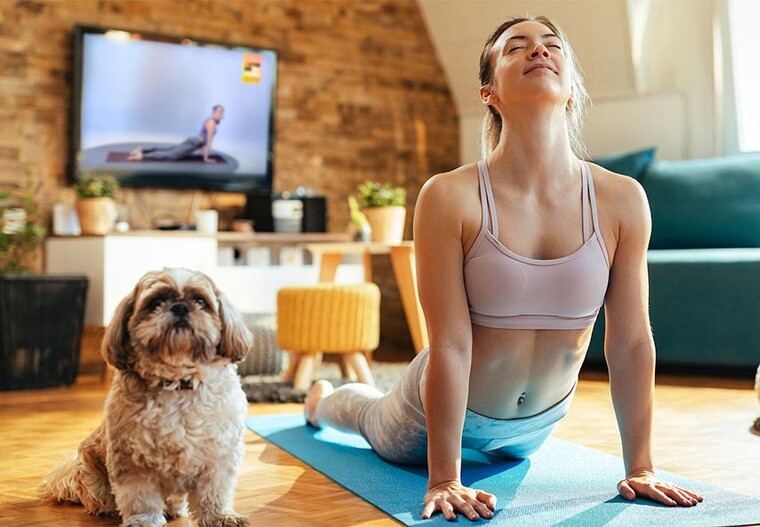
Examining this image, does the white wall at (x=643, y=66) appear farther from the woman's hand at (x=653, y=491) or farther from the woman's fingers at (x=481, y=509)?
the woman's fingers at (x=481, y=509)

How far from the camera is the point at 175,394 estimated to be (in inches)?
67.2

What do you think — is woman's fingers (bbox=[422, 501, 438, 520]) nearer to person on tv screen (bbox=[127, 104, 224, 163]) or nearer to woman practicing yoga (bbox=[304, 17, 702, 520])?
woman practicing yoga (bbox=[304, 17, 702, 520])

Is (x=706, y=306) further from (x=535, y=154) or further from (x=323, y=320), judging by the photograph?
(x=535, y=154)

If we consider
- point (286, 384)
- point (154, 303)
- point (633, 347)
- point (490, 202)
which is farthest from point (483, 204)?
point (286, 384)

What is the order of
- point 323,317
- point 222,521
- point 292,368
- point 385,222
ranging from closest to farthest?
1. point 222,521
2. point 323,317
3. point 292,368
4. point 385,222

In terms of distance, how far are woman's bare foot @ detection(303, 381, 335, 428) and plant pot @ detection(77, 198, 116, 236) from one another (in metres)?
2.20

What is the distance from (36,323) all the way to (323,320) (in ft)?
4.78

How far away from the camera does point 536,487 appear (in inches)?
83.8

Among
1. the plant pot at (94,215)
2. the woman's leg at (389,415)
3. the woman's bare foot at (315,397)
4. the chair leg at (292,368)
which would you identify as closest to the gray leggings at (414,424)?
the woman's leg at (389,415)

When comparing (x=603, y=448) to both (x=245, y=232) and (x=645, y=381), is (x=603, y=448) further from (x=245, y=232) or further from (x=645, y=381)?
(x=245, y=232)

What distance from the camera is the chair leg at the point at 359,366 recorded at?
400cm

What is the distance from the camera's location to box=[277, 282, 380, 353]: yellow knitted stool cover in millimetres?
3916

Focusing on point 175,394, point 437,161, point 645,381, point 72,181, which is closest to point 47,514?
point 175,394

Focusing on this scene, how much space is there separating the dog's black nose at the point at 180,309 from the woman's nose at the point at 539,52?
85cm
